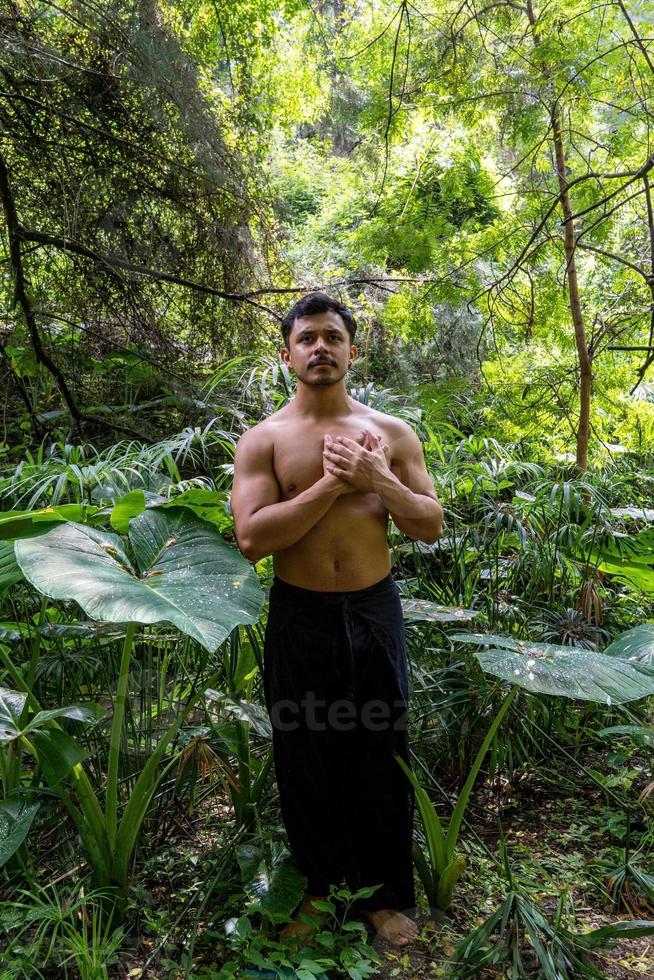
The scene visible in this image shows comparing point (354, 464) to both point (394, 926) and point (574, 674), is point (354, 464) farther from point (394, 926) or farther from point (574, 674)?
point (394, 926)

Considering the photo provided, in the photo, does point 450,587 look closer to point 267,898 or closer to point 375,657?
point 375,657

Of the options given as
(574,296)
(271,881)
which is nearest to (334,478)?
(271,881)

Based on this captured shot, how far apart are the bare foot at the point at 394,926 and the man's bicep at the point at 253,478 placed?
3.61 ft

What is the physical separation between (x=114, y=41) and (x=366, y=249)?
1.67m

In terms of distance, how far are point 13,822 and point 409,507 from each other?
1.17 meters

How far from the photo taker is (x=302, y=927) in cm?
191

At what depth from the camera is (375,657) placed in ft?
6.36

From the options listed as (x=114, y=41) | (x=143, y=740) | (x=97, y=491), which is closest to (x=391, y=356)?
(x=114, y=41)

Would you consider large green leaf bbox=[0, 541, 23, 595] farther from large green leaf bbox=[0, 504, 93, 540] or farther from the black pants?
the black pants

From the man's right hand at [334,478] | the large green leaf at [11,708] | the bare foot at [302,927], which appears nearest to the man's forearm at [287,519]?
the man's right hand at [334,478]

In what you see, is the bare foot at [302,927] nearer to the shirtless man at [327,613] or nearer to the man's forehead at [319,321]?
the shirtless man at [327,613]

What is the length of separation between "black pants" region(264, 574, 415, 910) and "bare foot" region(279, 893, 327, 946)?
36mm

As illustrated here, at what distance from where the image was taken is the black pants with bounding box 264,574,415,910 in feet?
6.30

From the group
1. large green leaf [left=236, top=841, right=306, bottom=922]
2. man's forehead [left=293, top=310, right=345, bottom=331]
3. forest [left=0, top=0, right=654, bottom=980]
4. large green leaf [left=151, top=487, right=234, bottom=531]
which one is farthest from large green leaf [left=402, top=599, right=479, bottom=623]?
man's forehead [left=293, top=310, right=345, bottom=331]
